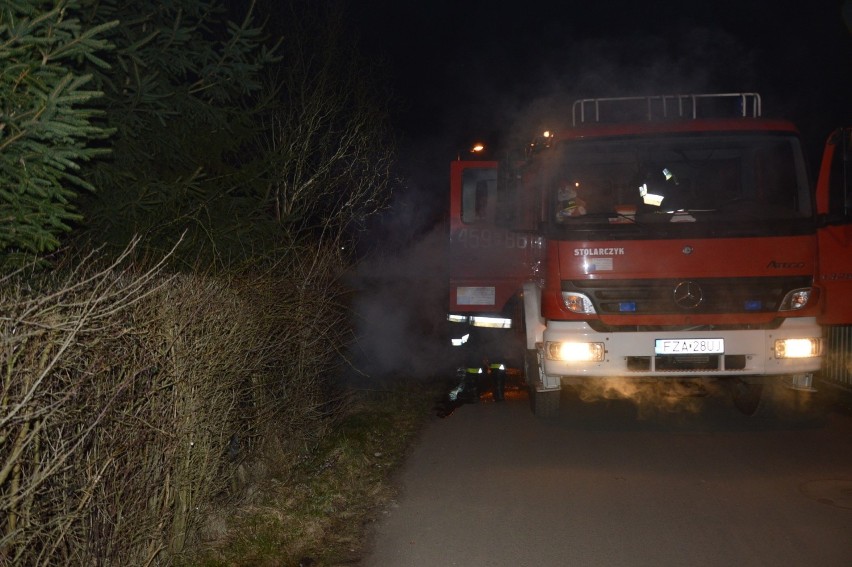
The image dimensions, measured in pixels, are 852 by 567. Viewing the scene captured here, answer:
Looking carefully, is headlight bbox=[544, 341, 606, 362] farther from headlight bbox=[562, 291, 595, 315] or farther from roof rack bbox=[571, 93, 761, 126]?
roof rack bbox=[571, 93, 761, 126]

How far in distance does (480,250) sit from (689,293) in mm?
5254

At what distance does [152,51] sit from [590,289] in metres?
Answer: 4.49

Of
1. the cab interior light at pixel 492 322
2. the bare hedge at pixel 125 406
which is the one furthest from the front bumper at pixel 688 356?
the cab interior light at pixel 492 322

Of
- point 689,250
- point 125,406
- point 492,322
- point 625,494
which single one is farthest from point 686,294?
point 125,406

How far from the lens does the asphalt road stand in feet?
16.6

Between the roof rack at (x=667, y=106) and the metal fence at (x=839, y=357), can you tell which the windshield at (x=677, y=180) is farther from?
the metal fence at (x=839, y=357)

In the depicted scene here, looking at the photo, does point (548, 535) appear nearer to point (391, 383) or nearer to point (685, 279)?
point (685, 279)

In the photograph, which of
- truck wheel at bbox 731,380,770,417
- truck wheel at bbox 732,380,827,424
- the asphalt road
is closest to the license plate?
the asphalt road

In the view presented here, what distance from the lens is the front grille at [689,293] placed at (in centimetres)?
781

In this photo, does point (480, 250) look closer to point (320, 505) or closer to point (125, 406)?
point (320, 505)

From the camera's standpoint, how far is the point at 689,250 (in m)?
7.82

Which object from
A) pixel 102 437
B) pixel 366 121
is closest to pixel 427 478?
pixel 102 437

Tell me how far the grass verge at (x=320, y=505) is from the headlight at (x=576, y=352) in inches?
67.8

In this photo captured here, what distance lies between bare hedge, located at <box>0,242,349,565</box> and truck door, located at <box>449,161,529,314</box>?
640 centimetres
